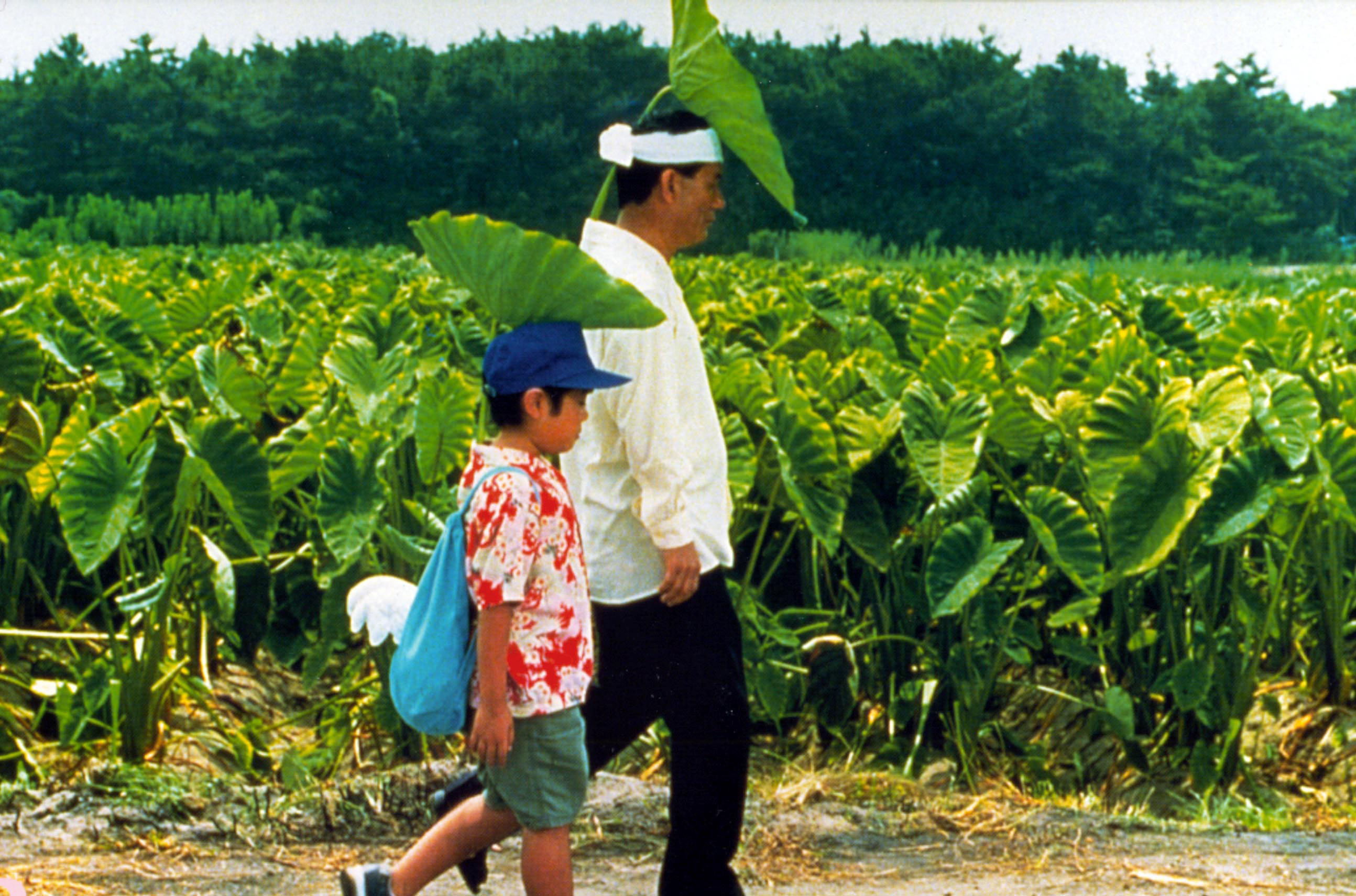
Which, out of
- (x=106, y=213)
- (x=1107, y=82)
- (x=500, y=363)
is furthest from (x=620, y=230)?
(x=1107, y=82)

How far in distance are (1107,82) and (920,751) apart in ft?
187

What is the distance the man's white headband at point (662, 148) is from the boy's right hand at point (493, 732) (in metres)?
0.98

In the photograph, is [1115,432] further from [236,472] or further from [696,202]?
[236,472]

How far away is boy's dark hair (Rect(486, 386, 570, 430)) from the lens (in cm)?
252

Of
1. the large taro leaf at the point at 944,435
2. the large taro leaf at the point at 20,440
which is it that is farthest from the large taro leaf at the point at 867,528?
the large taro leaf at the point at 20,440

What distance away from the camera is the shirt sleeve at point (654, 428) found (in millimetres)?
2676

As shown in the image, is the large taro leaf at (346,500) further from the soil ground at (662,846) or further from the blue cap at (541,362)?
the blue cap at (541,362)

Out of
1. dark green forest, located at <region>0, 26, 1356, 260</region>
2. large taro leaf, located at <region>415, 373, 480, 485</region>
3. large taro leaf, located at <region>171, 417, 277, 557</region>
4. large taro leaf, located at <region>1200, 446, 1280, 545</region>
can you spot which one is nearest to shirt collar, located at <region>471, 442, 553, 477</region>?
large taro leaf, located at <region>171, 417, 277, 557</region>

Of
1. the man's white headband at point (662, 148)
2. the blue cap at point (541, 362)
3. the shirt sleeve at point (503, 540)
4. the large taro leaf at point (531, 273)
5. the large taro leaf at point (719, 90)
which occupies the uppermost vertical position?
the large taro leaf at point (719, 90)

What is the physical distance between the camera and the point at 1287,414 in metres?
4.13

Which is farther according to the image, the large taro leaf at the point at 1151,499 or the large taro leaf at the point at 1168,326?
the large taro leaf at the point at 1168,326

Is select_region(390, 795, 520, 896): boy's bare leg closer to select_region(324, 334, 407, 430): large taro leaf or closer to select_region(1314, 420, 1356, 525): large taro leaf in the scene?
select_region(324, 334, 407, 430): large taro leaf

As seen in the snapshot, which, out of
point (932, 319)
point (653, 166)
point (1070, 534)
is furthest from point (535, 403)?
point (932, 319)

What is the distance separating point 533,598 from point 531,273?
497 millimetres
